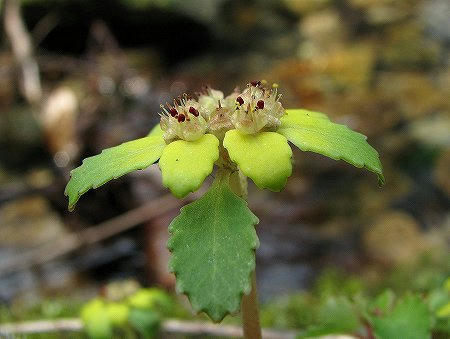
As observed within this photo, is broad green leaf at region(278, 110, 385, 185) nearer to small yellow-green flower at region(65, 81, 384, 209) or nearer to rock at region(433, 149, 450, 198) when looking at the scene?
small yellow-green flower at region(65, 81, 384, 209)

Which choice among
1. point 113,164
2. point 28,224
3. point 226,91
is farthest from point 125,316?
point 226,91

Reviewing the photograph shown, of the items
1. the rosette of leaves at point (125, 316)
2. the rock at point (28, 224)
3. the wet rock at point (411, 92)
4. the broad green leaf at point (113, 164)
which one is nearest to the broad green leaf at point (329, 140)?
the broad green leaf at point (113, 164)

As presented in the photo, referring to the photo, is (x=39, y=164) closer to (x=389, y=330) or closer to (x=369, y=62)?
(x=369, y=62)

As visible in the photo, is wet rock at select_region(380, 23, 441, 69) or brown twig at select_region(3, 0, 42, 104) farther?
wet rock at select_region(380, 23, 441, 69)

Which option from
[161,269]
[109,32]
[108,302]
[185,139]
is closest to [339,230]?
[161,269]

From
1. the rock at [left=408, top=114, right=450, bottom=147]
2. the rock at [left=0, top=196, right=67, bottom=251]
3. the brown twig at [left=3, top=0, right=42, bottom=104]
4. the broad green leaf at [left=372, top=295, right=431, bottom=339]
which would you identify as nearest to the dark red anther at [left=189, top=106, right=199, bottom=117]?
the broad green leaf at [left=372, top=295, right=431, bottom=339]

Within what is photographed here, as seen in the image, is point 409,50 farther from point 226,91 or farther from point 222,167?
point 222,167
